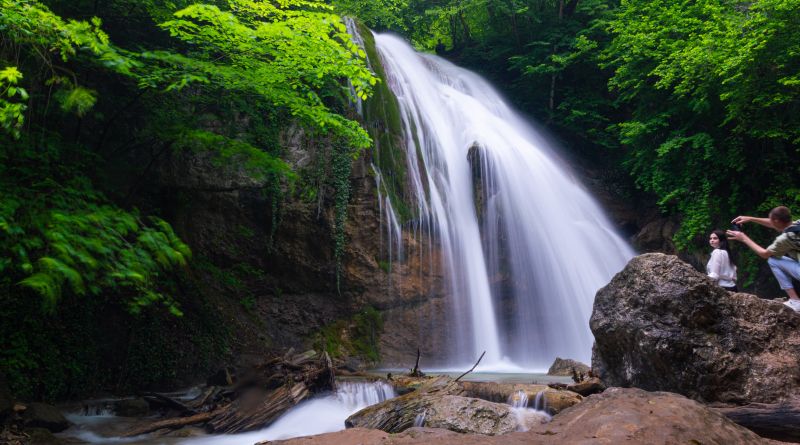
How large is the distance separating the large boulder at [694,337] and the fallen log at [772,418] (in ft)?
1.54

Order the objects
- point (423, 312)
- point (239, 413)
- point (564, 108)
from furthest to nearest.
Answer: point (564, 108) → point (423, 312) → point (239, 413)

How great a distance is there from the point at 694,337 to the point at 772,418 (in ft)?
3.50

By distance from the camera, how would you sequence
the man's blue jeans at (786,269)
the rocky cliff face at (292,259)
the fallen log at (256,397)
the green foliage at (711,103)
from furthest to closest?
the green foliage at (711,103) < the rocky cliff face at (292,259) < the fallen log at (256,397) < the man's blue jeans at (786,269)

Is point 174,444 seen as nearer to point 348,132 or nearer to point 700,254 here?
point 348,132

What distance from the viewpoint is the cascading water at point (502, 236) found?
1155 cm

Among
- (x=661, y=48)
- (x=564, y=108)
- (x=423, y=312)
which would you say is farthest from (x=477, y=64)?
(x=423, y=312)

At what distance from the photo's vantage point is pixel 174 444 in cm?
517

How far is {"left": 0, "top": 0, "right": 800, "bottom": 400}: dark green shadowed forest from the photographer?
4512 millimetres

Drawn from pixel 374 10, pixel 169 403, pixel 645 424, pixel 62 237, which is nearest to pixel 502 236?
pixel 169 403

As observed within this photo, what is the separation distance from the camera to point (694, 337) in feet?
15.4

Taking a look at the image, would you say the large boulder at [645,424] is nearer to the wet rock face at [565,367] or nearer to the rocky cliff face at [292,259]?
the wet rock face at [565,367]

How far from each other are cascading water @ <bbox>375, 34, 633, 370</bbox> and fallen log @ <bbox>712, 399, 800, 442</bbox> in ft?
22.1

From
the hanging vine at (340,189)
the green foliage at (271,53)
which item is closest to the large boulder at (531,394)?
the green foliage at (271,53)

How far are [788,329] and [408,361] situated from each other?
7000 millimetres
